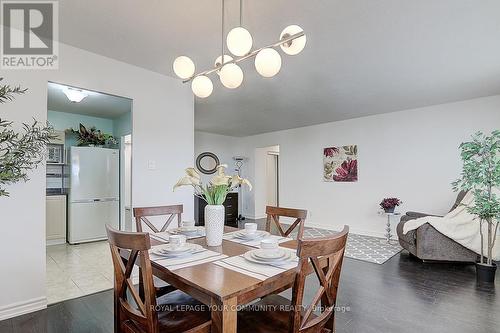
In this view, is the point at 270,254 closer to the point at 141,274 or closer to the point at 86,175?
the point at 141,274

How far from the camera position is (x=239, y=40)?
1471mm

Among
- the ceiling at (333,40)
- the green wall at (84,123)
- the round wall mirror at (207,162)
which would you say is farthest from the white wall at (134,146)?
the round wall mirror at (207,162)

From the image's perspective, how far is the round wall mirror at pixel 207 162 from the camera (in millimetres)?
6957

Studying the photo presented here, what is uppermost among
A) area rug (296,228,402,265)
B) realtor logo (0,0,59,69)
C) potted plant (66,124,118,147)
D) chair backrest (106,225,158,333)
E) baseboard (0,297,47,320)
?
realtor logo (0,0,59,69)

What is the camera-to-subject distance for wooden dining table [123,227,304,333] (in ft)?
3.27

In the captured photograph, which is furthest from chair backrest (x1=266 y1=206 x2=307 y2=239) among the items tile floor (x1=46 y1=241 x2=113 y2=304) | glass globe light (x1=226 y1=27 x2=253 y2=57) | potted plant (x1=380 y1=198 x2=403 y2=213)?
potted plant (x1=380 y1=198 x2=403 y2=213)

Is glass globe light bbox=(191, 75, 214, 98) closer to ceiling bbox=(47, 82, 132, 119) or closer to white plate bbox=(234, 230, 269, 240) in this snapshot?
white plate bbox=(234, 230, 269, 240)

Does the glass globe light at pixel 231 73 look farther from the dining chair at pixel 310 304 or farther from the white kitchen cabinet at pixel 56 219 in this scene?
the white kitchen cabinet at pixel 56 219

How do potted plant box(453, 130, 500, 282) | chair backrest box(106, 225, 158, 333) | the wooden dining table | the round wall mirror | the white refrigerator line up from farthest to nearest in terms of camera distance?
1. the round wall mirror
2. the white refrigerator
3. potted plant box(453, 130, 500, 282)
4. chair backrest box(106, 225, 158, 333)
5. the wooden dining table

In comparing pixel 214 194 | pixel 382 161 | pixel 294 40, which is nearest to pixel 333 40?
pixel 294 40

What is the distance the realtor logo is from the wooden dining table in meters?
2.13

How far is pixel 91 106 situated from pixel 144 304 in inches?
152

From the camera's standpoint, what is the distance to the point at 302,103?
439 cm

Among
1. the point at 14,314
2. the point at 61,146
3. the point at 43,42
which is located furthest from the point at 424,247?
the point at 61,146
